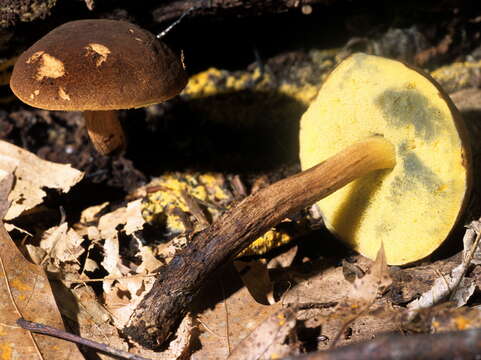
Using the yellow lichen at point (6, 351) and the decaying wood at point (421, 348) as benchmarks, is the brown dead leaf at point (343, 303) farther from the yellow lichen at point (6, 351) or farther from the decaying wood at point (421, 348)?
the yellow lichen at point (6, 351)

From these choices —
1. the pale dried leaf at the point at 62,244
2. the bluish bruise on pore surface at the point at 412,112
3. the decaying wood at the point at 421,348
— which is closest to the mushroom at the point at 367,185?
the bluish bruise on pore surface at the point at 412,112

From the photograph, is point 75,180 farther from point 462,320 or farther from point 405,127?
point 462,320

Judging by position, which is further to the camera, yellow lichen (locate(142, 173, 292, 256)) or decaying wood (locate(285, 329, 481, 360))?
yellow lichen (locate(142, 173, 292, 256))

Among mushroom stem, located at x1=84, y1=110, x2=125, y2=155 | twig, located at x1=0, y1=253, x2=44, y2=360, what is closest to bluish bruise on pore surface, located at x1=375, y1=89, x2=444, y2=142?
mushroom stem, located at x1=84, y1=110, x2=125, y2=155

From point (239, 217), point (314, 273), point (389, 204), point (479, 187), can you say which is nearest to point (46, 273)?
point (239, 217)

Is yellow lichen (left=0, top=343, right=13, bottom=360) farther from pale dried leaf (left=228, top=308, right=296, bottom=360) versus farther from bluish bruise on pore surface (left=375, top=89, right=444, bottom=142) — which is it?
bluish bruise on pore surface (left=375, top=89, right=444, bottom=142)

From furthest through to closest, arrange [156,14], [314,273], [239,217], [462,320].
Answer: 1. [156,14]
2. [314,273]
3. [239,217]
4. [462,320]

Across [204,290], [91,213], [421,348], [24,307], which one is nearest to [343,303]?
[421,348]
